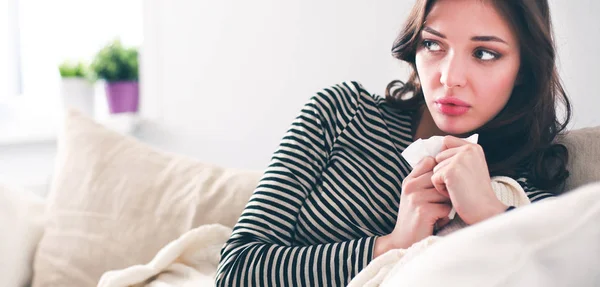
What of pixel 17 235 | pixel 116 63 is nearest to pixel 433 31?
pixel 17 235

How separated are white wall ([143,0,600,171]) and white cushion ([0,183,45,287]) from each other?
827 millimetres

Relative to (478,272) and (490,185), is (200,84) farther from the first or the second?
(478,272)

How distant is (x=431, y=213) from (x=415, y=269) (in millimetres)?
457

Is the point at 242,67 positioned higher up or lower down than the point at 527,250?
lower down

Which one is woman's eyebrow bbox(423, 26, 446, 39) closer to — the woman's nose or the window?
the woman's nose

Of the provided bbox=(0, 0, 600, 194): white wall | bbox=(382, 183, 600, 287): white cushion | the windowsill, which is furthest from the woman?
the windowsill

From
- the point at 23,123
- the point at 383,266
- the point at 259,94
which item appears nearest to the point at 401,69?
the point at 259,94

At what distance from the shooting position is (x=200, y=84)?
2283 mm

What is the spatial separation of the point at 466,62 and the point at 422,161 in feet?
0.60

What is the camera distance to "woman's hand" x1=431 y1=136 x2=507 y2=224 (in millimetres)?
978

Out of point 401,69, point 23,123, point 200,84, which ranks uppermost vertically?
point 401,69

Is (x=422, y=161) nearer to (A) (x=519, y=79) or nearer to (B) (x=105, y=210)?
(A) (x=519, y=79)

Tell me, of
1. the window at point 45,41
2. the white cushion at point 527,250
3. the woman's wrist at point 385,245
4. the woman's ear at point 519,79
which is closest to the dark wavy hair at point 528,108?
the woman's ear at point 519,79

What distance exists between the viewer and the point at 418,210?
3.35 feet
